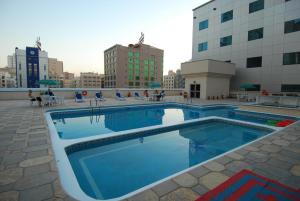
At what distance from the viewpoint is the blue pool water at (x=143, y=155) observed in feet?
12.4

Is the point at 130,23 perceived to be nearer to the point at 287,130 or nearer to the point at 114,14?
the point at 114,14

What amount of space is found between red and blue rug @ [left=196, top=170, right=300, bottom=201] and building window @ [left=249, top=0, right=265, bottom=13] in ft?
78.2

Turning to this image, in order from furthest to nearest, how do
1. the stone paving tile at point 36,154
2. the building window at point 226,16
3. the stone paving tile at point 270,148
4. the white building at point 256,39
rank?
the building window at point 226,16 < the white building at point 256,39 < the stone paving tile at point 270,148 < the stone paving tile at point 36,154

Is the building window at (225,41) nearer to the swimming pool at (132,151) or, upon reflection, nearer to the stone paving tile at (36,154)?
the swimming pool at (132,151)

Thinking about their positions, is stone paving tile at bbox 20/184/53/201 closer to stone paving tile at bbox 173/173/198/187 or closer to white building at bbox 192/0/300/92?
stone paving tile at bbox 173/173/198/187

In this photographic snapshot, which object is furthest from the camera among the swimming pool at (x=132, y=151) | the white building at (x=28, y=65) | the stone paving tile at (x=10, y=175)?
the white building at (x=28, y=65)

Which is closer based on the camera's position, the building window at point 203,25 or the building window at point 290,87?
the building window at point 290,87

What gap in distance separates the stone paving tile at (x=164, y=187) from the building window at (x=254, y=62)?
22.3 meters

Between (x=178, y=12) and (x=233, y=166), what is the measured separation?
18.0m

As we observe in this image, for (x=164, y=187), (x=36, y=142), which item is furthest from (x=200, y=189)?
(x=36, y=142)

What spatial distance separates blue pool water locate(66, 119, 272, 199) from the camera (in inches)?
149

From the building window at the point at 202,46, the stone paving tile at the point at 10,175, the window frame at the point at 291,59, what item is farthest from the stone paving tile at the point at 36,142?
the building window at the point at 202,46

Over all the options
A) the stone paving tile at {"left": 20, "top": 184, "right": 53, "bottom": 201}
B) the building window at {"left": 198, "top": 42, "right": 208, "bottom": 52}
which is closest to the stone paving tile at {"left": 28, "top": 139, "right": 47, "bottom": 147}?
the stone paving tile at {"left": 20, "top": 184, "right": 53, "bottom": 201}

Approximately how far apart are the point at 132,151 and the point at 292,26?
2193cm
